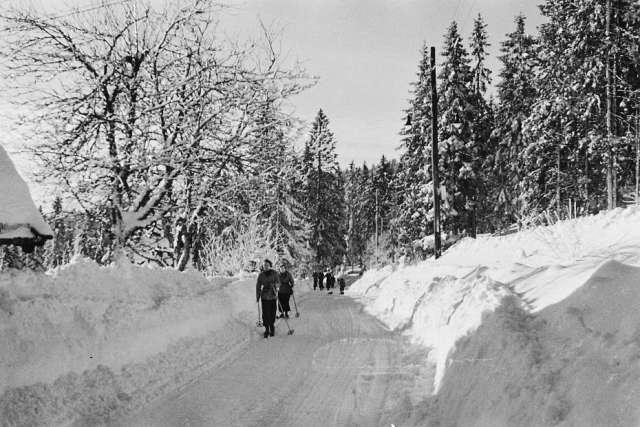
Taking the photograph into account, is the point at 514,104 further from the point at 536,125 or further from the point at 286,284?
the point at 286,284

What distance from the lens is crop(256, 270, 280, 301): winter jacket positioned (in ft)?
42.0

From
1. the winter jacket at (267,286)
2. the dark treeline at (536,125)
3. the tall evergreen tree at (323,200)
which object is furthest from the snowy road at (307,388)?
the tall evergreen tree at (323,200)

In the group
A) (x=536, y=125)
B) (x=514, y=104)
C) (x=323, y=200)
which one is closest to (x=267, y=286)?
(x=536, y=125)

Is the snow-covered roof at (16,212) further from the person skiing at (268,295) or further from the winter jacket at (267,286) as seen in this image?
the winter jacket at (267,286)

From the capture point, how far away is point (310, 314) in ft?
55.9

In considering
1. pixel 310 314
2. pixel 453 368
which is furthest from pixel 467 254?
pixel 453 368

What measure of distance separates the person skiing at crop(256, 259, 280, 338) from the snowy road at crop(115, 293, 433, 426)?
4.99 ft

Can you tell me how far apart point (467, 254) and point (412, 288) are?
4.37 meters

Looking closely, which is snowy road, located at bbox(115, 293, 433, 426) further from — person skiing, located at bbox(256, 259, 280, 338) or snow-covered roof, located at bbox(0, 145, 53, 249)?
snow-covered roof, located at bbox(0, 145, 53, 249)

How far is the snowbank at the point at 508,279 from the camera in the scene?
6.64 meters

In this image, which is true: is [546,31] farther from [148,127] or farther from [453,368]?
[453,368]

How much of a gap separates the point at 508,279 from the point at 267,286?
624cm

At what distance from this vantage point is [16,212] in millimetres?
6367

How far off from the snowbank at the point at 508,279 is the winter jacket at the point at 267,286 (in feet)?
10.2
